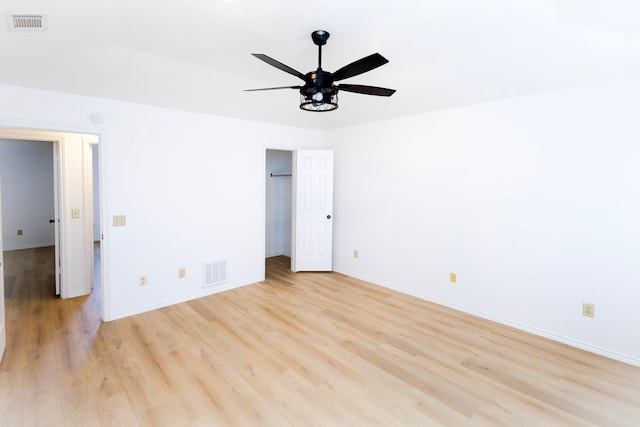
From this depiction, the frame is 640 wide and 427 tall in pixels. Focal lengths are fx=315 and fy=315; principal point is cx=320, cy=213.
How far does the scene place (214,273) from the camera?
4328 mm

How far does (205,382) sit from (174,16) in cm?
262

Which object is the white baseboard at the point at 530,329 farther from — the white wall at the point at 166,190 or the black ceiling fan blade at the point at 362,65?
the black ceiling fan blade at the point at 362,65

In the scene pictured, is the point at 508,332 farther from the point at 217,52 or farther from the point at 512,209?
the point at 217,52

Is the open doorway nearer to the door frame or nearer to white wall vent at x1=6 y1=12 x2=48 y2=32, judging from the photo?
the door frame

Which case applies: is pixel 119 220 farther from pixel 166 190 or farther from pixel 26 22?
pixel 26 22

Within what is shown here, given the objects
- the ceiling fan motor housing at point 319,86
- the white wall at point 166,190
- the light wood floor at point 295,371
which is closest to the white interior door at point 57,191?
the light wood floor at point 295,371

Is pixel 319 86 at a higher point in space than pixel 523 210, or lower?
higher

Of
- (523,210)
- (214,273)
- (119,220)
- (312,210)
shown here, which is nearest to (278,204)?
(312,210)

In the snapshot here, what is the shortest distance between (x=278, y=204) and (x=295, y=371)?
4.26m

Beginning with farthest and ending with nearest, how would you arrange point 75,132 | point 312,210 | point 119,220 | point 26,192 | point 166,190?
1. point 26,192
2. point 312,210
3. point 166,190
4. point 119,220
5. point 75,132

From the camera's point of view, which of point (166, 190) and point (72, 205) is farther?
point (72, 205)

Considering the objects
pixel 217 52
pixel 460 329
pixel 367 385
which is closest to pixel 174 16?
pixel 217 52

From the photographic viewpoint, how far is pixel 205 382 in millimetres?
2400

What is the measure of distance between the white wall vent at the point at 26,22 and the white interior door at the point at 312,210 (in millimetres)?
3448
